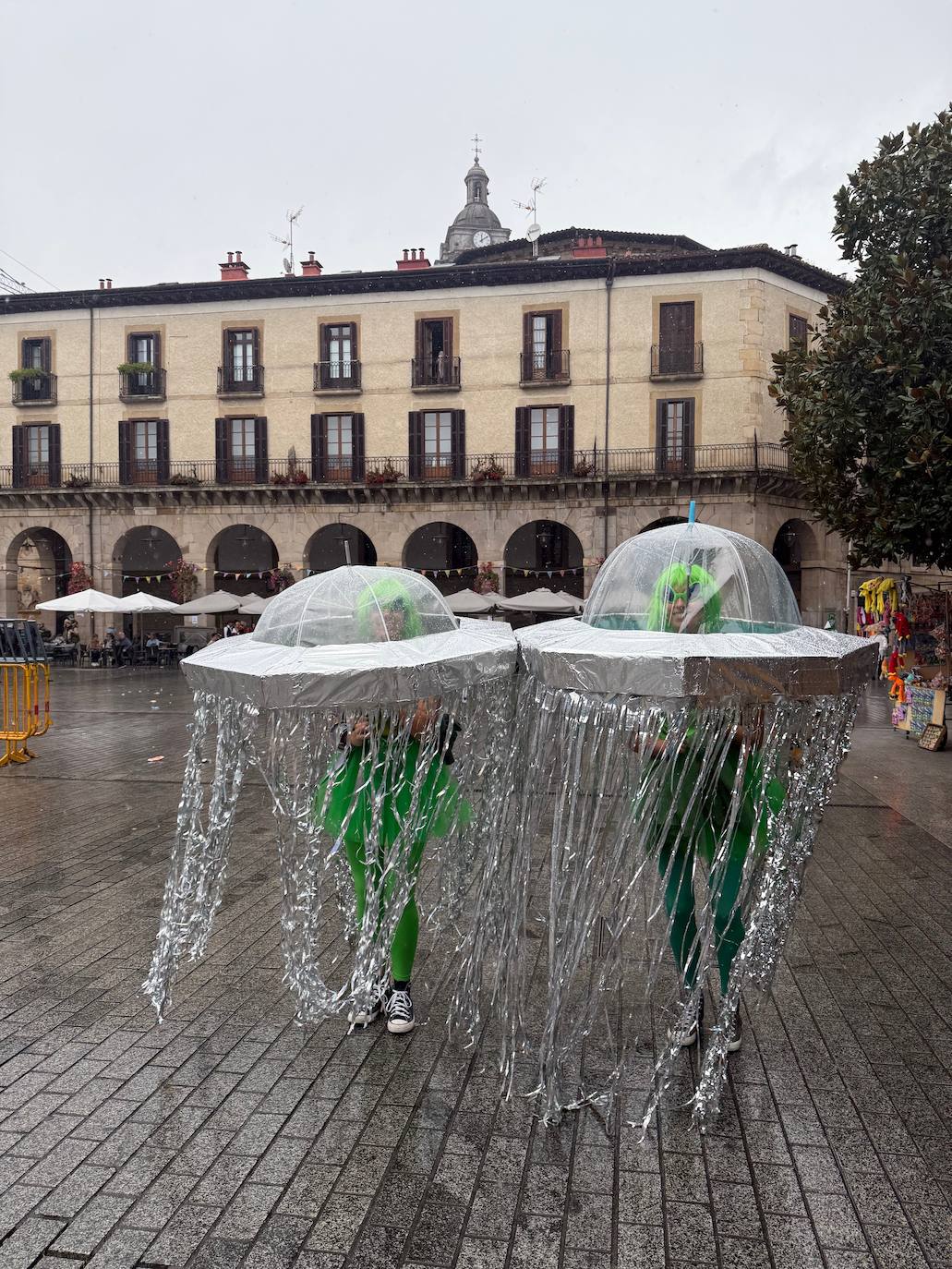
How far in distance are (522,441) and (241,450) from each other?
28.0 ft

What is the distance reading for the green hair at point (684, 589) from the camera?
10.8 ft

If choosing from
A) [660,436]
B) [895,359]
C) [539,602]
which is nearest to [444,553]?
[539,602]

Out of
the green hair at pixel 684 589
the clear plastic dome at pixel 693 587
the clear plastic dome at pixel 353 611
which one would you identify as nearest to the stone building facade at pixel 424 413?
the clear plastic dome at pixel 693 587

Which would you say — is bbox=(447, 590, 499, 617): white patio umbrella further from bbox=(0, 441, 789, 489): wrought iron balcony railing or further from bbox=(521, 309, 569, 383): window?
bbox=(521, 309, 569, 383): window

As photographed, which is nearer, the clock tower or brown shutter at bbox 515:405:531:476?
brown shutter at bbox 515:405:531:476

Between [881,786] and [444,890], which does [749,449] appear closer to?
[881,786]

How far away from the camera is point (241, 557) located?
108 feet

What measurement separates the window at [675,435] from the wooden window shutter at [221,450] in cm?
1275

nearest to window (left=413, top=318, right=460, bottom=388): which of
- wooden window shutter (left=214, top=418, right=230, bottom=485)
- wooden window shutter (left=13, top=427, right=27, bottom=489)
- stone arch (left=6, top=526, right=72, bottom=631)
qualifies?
wooden window shutter (left=214, top=418, right=230, bottom=485)

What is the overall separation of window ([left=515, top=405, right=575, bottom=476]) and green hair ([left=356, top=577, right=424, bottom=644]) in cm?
2489

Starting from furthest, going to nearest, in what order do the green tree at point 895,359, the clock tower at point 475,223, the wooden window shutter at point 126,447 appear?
the clock tower at point 475,223 < the wooden window shutter at point 126,447 < the green tree at point 895,359

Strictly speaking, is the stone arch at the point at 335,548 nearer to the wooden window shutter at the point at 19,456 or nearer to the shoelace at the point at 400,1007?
the wooden window shutter at the point at 19,456

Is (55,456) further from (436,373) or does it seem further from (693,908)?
(693,908)

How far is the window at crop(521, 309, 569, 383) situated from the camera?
28.1 meters
